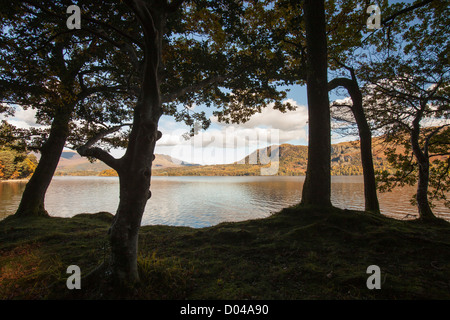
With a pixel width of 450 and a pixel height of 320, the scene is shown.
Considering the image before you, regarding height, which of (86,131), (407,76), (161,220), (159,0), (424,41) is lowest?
(161,220)

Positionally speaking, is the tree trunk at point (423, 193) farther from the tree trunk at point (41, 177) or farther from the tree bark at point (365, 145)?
the tree trunk at point (41, 177)

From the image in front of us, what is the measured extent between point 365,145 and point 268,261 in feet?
28.6

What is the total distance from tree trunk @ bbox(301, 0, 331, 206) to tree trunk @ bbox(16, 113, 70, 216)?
12.0 metres

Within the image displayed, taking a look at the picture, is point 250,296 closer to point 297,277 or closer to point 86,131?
point 297,277

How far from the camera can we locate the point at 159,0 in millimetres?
3541

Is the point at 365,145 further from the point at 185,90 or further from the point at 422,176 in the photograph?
the point at 185,90

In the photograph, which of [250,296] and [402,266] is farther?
[402,266]

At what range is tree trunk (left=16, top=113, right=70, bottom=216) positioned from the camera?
33.8 ft

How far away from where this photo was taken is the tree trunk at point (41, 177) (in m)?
10.3

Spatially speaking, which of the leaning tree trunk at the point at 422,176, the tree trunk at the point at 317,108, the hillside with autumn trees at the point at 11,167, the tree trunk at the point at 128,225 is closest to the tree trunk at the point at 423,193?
the leaning tree trunk at the point at 422,176

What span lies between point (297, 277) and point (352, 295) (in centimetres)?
89

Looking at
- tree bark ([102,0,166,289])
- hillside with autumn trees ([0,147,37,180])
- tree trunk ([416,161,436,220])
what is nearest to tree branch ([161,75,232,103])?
tree bark ([102,0,166,289])
